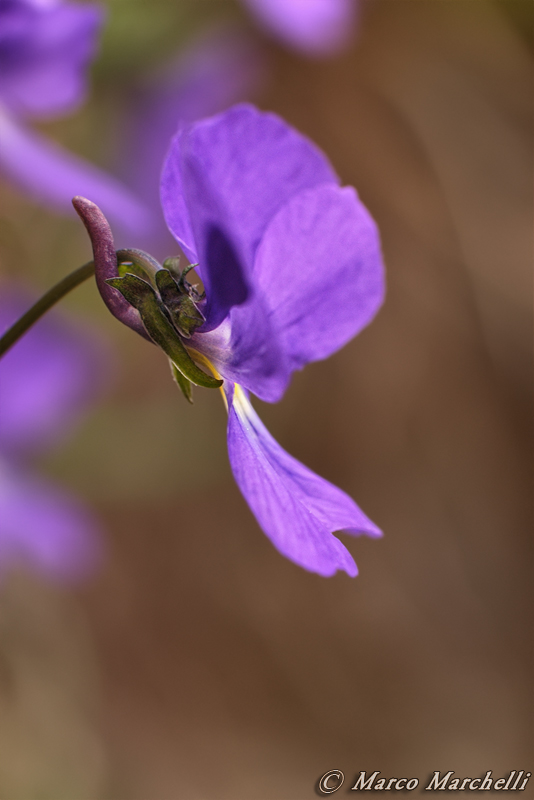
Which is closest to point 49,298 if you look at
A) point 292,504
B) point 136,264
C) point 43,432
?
point 136,264

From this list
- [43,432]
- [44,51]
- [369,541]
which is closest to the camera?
[44,51]

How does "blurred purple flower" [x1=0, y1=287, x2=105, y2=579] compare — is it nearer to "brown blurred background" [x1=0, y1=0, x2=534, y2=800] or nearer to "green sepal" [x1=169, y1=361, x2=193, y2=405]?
"brown blurred background" [x1=0, y1=0, x2=534, y2=800]

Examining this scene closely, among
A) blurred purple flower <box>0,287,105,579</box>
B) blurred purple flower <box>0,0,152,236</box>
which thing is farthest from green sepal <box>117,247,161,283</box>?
blurred purple flower <box>0,287,105,579</box>

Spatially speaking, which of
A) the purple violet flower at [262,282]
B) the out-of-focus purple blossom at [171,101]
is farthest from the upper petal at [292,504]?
the out-of-focus purple blossom at [171,101]

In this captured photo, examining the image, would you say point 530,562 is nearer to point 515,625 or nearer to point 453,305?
point 515,625

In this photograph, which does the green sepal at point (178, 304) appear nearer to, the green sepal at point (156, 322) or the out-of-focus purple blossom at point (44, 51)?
the green sepal at point (156, 322)

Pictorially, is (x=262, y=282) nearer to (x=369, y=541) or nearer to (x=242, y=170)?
(x=242, y=170)
